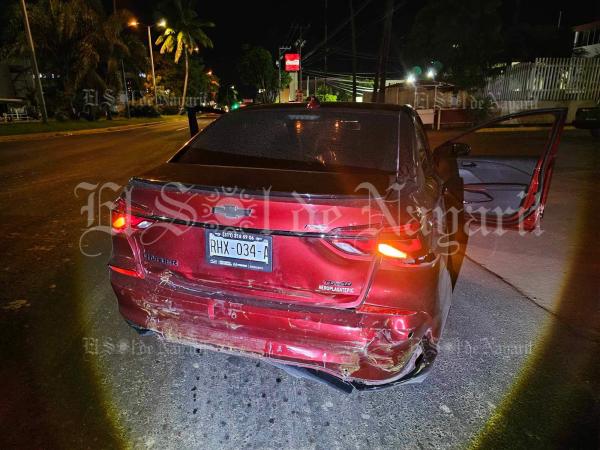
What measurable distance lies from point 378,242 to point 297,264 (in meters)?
0.42

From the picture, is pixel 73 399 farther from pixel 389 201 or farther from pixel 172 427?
pixel 389 201

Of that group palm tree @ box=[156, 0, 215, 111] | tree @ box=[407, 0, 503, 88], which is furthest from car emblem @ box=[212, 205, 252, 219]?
palm tree @ box=[156, 0, 215, 111]

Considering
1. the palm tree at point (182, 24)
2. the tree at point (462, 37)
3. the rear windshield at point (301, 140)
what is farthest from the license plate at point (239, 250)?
the palm tree at point (182, 24)

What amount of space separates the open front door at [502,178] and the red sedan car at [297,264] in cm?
222

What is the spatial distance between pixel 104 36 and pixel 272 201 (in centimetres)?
3378

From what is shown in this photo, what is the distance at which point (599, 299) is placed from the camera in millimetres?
3854

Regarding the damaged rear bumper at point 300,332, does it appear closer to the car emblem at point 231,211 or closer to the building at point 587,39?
the car emblem at point 231,211

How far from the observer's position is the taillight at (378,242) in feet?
6.87

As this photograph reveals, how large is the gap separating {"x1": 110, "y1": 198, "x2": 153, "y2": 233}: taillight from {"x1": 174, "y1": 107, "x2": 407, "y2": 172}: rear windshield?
2.38 feet

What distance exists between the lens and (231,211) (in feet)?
7.27

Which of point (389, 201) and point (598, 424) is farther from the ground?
point (389, 201)

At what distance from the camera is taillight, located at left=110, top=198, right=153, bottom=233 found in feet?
8.01

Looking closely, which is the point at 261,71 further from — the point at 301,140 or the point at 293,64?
the point at 301,140

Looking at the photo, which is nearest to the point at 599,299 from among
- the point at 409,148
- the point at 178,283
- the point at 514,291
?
the point at 514,291
